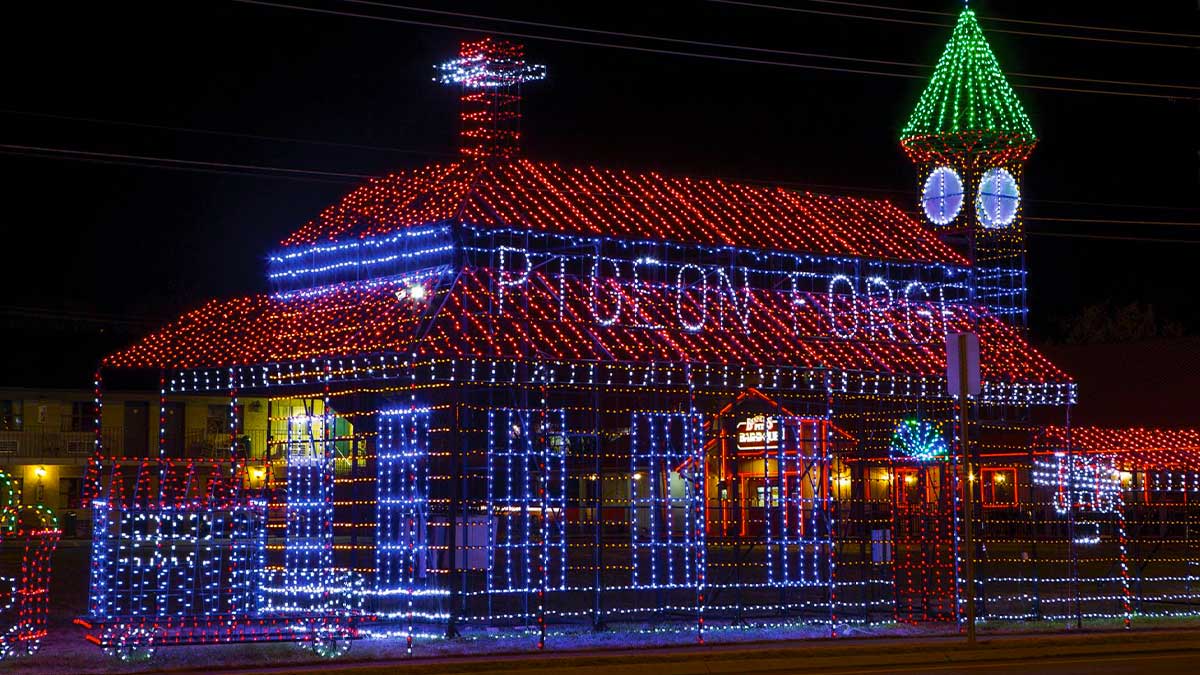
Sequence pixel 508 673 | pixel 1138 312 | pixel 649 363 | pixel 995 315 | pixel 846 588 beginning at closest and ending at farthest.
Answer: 1. pixel 508 673
2. pixel 649 363
3. pixel 995 315
4. pixel 846 588
5. pixel 1138 312

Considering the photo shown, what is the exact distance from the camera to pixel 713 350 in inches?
830

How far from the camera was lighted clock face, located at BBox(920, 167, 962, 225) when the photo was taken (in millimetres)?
25828

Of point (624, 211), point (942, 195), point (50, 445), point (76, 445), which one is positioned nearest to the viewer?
point (624, 211)

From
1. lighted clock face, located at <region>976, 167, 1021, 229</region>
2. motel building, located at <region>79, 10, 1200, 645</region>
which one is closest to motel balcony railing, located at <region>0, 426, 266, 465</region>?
motel building, located at <region>79, 10, 1200, 645</region>

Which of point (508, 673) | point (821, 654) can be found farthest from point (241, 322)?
point (821, 654)

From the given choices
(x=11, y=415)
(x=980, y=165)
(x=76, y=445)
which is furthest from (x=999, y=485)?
(x=11, y=415)

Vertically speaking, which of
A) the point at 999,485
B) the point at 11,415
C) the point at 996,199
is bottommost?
the point at 999,485

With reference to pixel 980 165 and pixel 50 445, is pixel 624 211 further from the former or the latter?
pixel 50 445

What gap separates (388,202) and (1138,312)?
6377cm

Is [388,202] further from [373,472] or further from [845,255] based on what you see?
[845,255]

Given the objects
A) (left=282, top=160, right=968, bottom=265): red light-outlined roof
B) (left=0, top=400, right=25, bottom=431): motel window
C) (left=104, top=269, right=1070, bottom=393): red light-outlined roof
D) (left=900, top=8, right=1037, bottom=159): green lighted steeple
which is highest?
(left=900, top=8, right=1037, bottom=159): green lighted steeple

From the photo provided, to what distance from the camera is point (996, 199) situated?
25656mm

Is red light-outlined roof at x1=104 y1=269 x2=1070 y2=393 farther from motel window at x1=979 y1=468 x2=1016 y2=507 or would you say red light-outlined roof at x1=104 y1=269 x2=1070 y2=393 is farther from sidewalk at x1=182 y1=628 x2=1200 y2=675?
motel window at x1=979 y1=468 x2=1016 y2=507

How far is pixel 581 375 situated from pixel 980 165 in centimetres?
920
